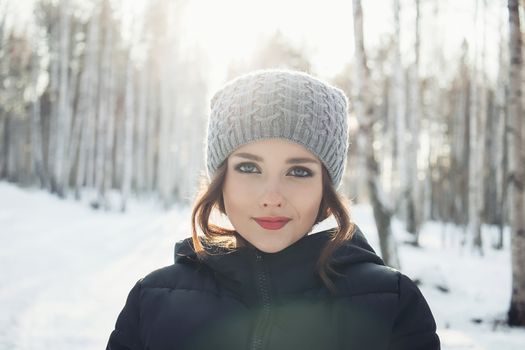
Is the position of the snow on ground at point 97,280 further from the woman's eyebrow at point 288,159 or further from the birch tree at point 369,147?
the woman's eyebrow at point 288,159

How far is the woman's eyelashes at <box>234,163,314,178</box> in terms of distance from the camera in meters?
1.74

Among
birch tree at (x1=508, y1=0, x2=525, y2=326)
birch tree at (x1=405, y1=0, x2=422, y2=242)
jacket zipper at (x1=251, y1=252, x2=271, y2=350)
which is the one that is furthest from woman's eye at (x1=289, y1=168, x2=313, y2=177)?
birch tree at (x1=405, y1=0, x2=422, y2=242)

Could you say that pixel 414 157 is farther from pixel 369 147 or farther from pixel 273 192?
pixel 273 192

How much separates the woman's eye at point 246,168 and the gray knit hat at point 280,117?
0.08m

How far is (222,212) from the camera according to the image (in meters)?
2.02

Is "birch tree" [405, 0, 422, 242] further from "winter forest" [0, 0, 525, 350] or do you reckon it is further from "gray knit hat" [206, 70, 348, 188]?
"gray knit hat" [206, 70, 348, 188]

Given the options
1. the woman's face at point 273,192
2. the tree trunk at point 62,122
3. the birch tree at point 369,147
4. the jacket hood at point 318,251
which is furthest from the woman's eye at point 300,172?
the tree trunk at point 62,122

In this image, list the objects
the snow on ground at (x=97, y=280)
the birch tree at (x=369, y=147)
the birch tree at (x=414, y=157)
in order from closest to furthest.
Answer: the snow on ground at (x=97, y=280)
the birch tree at (x=369, y=147)
the birch tree at (x=414, y=157)

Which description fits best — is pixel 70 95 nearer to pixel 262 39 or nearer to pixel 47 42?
pixel 47 42

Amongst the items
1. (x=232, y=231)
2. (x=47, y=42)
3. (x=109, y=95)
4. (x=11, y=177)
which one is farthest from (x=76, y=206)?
(x=232, y=231)

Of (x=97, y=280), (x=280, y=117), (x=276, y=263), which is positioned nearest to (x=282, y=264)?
(x=276, y=263)

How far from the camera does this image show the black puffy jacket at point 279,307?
155 cm

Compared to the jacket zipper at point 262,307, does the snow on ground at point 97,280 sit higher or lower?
lower

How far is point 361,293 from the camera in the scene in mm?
1599
